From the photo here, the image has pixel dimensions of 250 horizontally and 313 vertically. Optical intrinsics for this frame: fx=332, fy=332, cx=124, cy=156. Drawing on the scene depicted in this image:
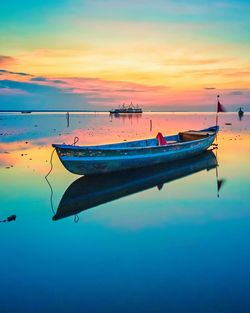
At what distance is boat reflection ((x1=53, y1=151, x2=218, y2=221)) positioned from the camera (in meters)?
11.2

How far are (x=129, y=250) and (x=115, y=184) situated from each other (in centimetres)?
625

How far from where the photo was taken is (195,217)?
9617 millimetres

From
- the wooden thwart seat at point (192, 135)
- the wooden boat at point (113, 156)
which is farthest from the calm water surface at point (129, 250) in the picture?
the wooden thwart seat at point (192, 135)

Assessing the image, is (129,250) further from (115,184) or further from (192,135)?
(192,135)

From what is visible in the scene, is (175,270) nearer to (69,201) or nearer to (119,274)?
(119,274)

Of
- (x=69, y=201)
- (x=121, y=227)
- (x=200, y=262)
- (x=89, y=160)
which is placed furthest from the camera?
(x=89, y=160)

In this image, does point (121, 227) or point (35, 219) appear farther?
point (35, 219)

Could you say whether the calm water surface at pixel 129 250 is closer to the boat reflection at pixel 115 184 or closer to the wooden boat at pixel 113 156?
the boat reflection at pixel 115 184

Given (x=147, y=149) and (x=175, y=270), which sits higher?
(x=147, y=149)

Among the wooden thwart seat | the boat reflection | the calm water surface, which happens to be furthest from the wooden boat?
the wooden thwart seat

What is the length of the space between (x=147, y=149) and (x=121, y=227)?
7237 mm

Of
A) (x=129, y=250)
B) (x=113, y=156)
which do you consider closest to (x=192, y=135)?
(x=113, y=156)

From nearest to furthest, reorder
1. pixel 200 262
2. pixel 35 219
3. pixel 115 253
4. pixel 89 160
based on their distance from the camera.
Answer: pixel 200 262 → pixel 115 253 → pixel 35 219 → pixel 89 160

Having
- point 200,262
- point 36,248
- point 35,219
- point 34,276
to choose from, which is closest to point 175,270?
point 200,262
